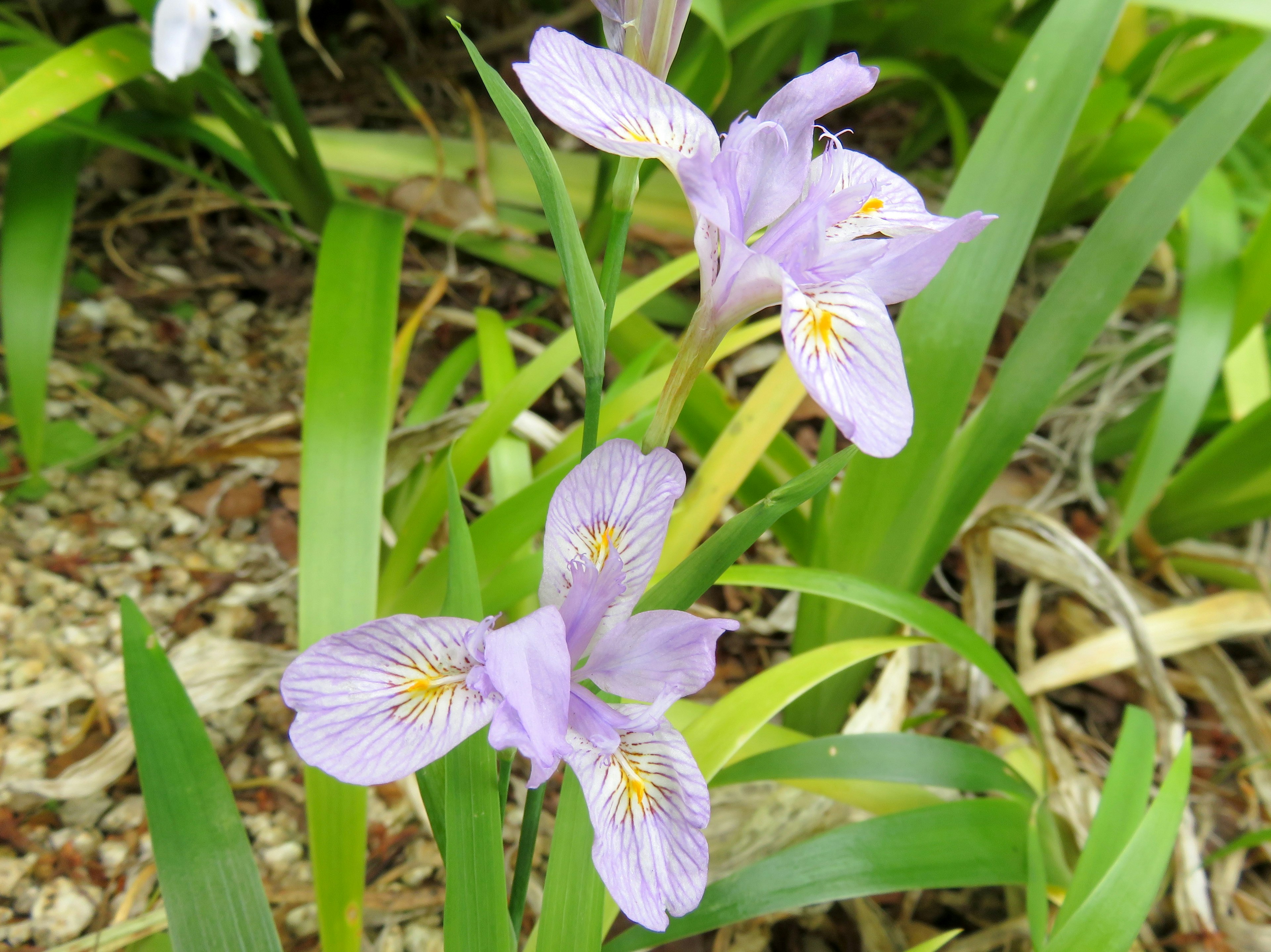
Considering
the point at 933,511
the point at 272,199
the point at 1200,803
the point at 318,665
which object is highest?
the point at 272,199

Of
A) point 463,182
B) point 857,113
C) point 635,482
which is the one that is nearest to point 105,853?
point 635,482

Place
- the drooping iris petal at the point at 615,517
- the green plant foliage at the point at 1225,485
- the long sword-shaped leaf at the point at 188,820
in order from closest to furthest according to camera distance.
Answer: the drooping iris petal at the point at 615,517 → the long sword-shaped leaf at the point at 188,820 → the green plant foliage at the point at 1225,485

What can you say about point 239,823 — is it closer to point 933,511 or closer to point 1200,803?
point 933,511

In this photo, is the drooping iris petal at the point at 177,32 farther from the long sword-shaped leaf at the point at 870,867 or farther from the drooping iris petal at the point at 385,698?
the long sword-shaped leaf at the point at 870,867

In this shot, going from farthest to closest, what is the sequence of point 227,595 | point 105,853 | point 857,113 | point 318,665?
point 857,113 → point 227,595 → point 105,853 → point 318,665

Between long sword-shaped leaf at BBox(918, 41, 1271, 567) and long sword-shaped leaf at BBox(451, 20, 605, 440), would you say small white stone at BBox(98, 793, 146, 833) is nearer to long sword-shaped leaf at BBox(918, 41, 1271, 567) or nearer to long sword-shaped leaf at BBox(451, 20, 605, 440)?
long sword-shaped leaf at BBox(451, 20, 605, 440)

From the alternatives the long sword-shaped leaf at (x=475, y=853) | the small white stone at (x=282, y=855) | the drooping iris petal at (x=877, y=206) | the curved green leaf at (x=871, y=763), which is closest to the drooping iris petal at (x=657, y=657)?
the long sword-shaped leaf at (x=475, y=853)
